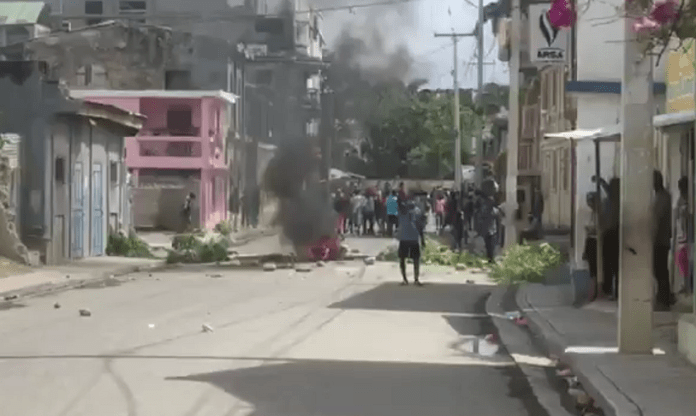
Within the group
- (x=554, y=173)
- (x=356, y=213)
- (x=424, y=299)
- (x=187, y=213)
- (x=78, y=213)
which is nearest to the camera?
(x=424, y=299)

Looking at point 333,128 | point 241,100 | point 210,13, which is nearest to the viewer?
point 333,128

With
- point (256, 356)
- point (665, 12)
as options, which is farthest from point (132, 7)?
point (665, 12)

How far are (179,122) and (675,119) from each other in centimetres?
4060

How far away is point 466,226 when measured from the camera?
41.2 meters

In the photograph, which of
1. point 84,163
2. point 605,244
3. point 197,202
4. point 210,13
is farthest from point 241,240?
point 210,13

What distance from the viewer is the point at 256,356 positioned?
1296 centimetres

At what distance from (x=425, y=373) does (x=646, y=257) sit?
97.8 inches

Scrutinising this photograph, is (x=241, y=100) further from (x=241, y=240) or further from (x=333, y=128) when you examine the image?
(x=333, y=128)

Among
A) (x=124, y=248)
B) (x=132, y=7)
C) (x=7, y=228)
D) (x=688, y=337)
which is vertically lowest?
(x=124, y=248)

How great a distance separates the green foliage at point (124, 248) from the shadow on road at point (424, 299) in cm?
1218

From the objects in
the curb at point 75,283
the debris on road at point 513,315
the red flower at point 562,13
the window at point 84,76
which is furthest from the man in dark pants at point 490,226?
the window at point 84,76

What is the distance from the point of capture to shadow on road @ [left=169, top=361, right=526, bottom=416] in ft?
31.8

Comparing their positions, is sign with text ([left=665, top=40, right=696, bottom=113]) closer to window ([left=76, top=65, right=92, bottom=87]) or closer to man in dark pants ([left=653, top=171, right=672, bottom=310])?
man in dark pants ([left=653, top=171, right=672, bottom=310])

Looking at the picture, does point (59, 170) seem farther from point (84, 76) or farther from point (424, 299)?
point (84, 76)
